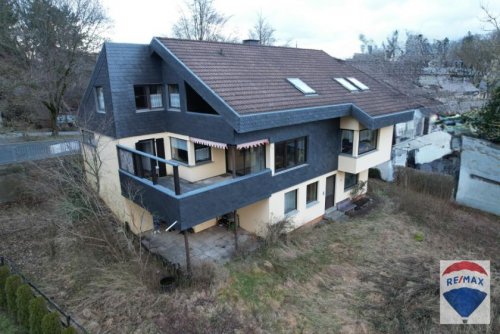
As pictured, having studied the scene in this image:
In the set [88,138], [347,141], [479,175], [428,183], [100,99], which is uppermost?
[100,99]

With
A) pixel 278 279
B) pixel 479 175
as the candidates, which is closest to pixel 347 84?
pixel 479 175

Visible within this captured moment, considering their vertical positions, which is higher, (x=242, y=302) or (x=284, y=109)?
(x=284, y=109)

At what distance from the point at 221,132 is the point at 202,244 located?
524cm

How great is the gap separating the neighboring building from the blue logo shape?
1295 cm

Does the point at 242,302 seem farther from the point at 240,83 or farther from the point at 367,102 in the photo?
the point at 367,102

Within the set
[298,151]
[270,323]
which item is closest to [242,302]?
[270,323]

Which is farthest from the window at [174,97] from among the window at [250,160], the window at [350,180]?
the window at [350,180]

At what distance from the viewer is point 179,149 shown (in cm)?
1509

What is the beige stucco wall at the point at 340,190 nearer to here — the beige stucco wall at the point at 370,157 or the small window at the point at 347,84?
the beige stucco wall at the point at 370,157

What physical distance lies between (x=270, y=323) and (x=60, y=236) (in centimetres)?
980

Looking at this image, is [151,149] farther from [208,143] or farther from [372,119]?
[372,119]

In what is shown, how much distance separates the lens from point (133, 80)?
13867 mm

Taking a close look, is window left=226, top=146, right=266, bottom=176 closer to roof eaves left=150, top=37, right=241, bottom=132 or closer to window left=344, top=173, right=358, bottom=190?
roof eaves left=150, top=37, right=241, bottom=132

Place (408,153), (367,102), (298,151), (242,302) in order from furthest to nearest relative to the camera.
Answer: (408,153) < (367,102) < (298,151) < (242,302)
